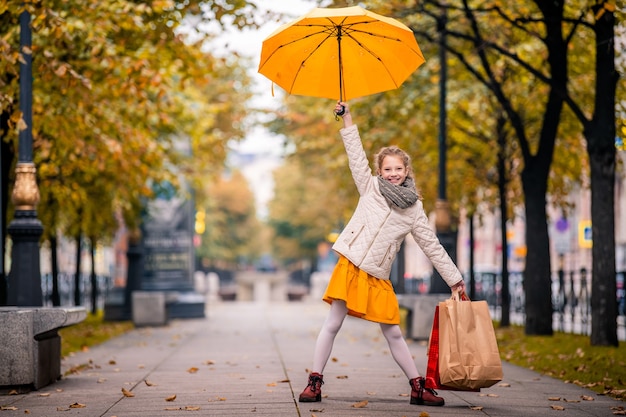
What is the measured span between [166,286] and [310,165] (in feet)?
22.8

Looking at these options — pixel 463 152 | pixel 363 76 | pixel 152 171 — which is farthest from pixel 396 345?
pixel 463 152

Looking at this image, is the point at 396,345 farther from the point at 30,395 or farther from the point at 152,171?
the point at 152,171

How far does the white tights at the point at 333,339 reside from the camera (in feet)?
25.5

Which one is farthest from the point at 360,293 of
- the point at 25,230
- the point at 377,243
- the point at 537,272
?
the point at 537,272

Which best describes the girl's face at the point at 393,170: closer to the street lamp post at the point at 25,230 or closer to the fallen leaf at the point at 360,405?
the fallen leaf at the point at 360,405

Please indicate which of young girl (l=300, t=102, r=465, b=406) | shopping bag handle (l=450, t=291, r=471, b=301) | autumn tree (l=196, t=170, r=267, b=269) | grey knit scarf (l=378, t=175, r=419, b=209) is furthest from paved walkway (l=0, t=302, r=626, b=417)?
autumn tree (l=196, t=170, r=267, b=269)

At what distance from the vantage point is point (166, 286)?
28.2m

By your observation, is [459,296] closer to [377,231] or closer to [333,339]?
[377,231]

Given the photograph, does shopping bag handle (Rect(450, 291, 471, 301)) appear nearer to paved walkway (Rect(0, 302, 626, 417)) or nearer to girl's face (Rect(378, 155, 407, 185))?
paved walkway (Rect(0, 302, 626, 417))

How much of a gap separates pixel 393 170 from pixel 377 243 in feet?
1.79

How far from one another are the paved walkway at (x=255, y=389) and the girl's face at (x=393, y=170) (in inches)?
64.6

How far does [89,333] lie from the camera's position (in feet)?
60.4

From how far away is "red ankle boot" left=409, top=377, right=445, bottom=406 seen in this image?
7.71 metres

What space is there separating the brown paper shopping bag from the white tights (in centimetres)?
50
